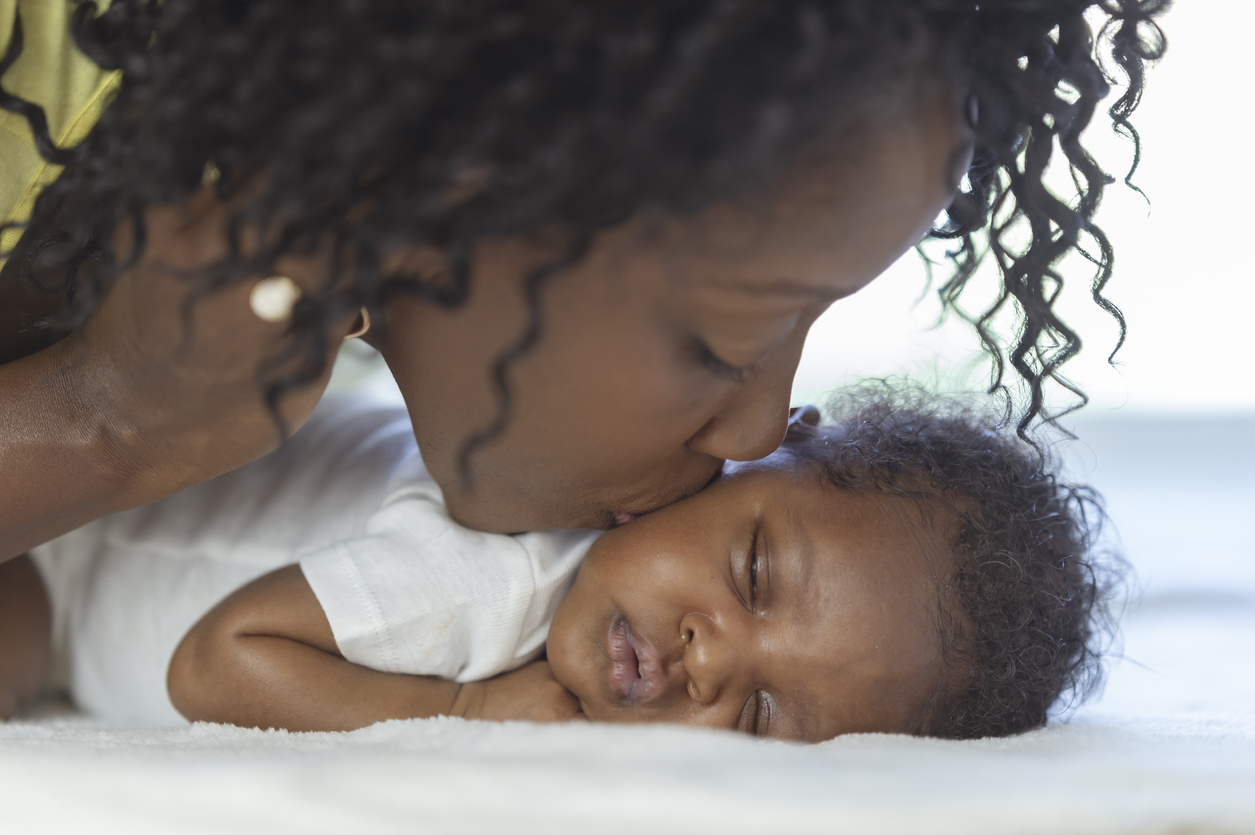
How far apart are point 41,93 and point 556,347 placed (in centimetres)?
56

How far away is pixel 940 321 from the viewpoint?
117 cm

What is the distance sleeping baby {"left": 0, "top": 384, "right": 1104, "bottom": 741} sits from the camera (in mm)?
951

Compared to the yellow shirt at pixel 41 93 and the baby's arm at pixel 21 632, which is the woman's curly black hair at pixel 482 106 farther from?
the baby's arm at pixel 21 632

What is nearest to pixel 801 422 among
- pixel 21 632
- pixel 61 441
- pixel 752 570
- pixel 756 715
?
pixel 752 570

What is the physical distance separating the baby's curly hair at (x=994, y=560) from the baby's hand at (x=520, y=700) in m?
0.36

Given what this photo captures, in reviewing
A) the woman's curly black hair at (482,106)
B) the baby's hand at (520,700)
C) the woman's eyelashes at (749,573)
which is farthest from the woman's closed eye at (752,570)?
the woman's curly black hair at (482,106)

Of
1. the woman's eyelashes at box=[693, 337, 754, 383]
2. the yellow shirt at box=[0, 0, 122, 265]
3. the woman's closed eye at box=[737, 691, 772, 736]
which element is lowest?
the woman's closed eye at box=[737, 691, 772, 736]


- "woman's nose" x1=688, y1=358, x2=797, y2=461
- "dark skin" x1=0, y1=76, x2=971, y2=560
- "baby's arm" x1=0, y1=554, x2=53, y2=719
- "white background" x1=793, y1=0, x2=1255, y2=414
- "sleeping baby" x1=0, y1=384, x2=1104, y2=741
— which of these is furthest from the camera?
"white background" x1=793, y1=0, x2=1255, y2=414

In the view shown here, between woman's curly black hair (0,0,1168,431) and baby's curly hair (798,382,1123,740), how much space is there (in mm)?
433

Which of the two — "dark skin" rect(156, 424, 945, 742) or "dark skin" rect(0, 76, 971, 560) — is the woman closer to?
"dark skin" rect(0, 76, 971, 560)

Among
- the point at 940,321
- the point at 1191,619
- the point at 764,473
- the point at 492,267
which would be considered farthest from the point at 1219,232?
the point at 492,267

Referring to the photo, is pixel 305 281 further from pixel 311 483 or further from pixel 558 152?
pixel 311 483

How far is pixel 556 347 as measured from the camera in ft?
2.35

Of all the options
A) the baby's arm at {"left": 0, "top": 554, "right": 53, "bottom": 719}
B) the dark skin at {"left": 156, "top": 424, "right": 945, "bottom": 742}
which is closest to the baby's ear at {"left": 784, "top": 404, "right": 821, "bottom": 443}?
the dark skin at {"left": 156, "top": 424, "right": 945, "bottom": 742}
